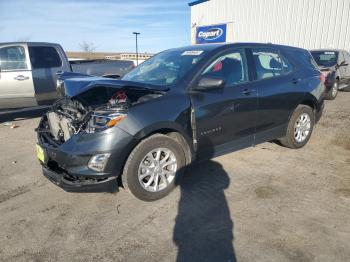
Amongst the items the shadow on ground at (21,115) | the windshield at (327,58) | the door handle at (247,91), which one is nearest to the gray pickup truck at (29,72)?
the shadow on ground at (21,115)

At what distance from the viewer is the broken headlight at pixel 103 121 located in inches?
133

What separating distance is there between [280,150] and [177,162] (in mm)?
2435

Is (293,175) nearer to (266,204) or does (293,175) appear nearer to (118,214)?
(266,204)

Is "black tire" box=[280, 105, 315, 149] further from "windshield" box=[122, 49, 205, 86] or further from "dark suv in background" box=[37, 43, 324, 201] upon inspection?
"windshield" box=[122, 49, 205, 86]

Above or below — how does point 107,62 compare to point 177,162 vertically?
above

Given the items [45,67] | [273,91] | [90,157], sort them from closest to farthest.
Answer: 1. [90,157]
2. [273,91]
3. [45,67]

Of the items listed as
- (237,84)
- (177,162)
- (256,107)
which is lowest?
(177,162)

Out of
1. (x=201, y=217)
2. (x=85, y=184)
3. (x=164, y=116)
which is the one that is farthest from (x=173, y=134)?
(x=85, y=184)

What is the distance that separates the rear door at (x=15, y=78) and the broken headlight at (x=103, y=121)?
17.5 ft

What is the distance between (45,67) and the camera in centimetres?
827

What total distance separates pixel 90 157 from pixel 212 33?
22.8 metres

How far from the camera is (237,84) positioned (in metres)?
4.40

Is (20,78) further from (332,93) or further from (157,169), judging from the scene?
(332,93)

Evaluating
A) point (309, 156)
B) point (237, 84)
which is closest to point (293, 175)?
point (309, 156)
